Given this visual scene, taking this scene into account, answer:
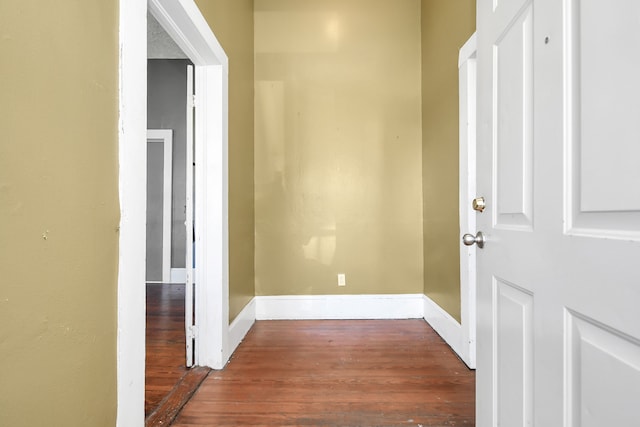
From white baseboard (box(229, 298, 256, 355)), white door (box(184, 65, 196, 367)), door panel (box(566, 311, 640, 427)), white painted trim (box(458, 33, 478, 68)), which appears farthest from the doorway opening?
door panel (box(566, 311, 640, 427))

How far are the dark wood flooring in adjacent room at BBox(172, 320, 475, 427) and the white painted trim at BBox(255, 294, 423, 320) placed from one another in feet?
1.00

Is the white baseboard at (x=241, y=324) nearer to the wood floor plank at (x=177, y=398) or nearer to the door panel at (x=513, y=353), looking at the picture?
the wood floor plank at (x=177, y=398)

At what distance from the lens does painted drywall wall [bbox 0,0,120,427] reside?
68cm

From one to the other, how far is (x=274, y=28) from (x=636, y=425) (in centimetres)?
329

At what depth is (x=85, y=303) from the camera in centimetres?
89

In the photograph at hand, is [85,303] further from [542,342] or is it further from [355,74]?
[355,74]

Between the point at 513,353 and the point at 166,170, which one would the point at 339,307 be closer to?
the point at 513,353

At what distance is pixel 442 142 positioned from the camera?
2467 mm

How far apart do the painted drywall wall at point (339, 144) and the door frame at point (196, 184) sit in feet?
2.85

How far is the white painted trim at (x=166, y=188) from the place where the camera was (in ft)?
14.7

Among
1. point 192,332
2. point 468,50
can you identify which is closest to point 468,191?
point 468,50

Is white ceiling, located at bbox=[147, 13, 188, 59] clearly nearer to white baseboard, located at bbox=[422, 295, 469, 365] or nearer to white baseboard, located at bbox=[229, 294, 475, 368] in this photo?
white baseboard, located at bbox=[229, 294, 475, 368]

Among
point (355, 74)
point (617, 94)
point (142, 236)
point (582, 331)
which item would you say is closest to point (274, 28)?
point (355, 74)

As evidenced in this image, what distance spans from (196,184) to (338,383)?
1.46 m
